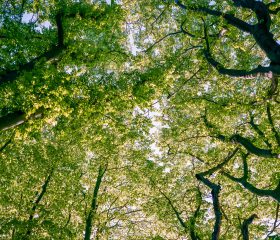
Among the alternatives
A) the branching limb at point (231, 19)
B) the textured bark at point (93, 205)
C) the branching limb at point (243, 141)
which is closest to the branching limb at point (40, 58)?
the branching limb at point (231, 19)

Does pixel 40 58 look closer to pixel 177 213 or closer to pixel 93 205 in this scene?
pixel 93 205

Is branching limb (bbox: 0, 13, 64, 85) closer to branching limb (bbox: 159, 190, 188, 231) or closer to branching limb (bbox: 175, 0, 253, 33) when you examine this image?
branching limb (bbox: 175, 0, 253, 33)

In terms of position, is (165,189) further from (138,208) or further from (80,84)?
(80,84)

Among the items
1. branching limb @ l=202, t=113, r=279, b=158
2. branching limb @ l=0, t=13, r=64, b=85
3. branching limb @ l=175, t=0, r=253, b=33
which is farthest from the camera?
branching limb @ l=202, t=113, r=279, b=158

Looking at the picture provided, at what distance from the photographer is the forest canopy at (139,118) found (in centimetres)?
1250

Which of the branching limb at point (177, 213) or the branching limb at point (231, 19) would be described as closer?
the branching limb at point (231, 19)

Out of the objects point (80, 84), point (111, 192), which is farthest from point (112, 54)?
point (111, 192)

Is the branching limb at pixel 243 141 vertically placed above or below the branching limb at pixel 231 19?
below

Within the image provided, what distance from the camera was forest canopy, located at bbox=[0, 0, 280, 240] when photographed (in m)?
12.5

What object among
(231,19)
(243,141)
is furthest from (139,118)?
(231,19)

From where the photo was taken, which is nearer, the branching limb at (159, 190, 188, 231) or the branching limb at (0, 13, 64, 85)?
the branching limb at (0, 13, 64, 85)

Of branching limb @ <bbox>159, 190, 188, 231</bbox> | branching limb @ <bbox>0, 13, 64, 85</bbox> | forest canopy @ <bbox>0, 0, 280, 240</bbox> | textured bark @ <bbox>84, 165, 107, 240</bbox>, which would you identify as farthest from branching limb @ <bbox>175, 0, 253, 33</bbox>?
textured bark @ <bbox>84, 165, 107, 240</bbox>

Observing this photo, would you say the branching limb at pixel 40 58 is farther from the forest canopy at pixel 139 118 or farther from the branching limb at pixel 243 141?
the branching limb at pixel 243 141

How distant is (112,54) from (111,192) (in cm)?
1199
